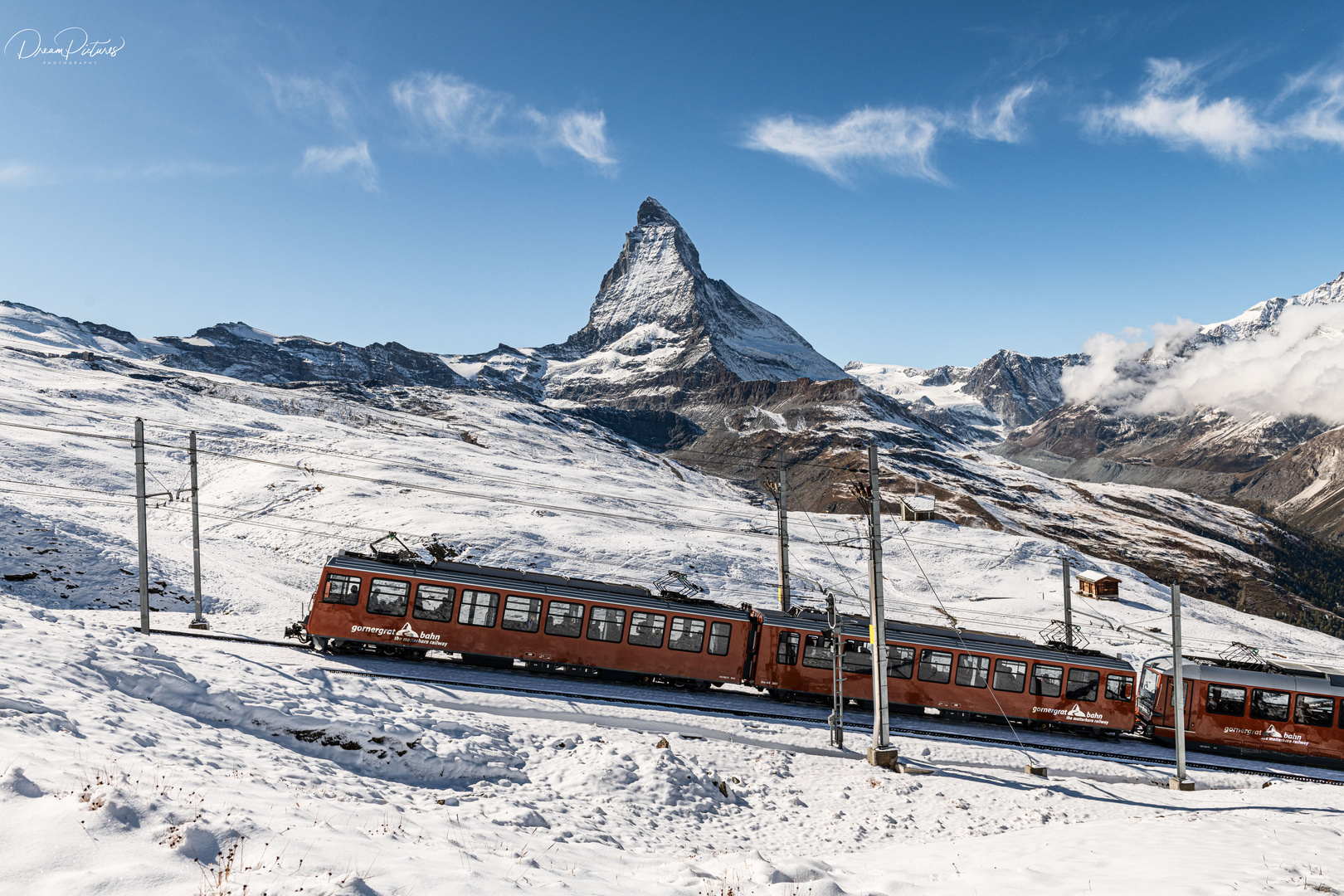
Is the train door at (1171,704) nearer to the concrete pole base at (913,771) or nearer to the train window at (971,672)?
the train window at (971,672)

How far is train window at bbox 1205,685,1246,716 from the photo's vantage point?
28.3 metres

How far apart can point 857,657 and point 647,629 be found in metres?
8.26

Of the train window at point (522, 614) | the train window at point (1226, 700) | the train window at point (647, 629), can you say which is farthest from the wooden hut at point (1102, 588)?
the train window at point (522, 614)

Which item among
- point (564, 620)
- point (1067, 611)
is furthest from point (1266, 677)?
point (564, 620)

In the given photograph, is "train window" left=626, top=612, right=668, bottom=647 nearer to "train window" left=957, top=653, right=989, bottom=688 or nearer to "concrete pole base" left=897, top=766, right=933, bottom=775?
"concrete pole base" left=897, top=766, right=933, bottom=775

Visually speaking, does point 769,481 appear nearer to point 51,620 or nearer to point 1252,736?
point 1252,736

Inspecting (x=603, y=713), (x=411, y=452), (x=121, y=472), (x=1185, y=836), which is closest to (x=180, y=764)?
(x=603, y=713)

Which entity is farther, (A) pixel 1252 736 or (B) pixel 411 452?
(B) pixel 411 452

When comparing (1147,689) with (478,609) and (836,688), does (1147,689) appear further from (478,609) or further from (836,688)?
(478,609)

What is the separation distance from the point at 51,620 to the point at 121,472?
5614 centimetres

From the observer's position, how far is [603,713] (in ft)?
73.4

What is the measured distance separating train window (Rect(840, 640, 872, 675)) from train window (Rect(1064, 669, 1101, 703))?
26.4 feet

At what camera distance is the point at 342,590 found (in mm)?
25750

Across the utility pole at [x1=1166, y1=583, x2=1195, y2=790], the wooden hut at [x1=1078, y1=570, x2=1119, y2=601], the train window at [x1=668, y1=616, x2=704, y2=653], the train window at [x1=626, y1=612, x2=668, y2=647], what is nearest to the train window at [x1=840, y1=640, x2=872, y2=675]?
the train window at [x1=668, y1=616, x2=704, y2=653]
